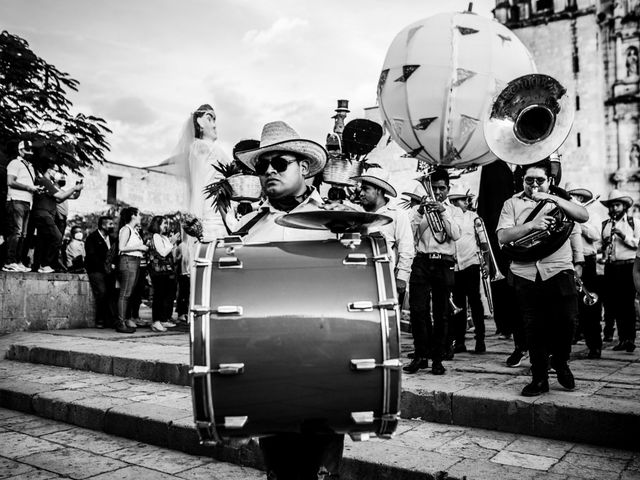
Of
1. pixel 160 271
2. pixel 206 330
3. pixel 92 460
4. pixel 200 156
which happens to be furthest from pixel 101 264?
pixel 206 330

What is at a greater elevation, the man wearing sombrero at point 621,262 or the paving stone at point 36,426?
the man wearing sombrero at point 621,262

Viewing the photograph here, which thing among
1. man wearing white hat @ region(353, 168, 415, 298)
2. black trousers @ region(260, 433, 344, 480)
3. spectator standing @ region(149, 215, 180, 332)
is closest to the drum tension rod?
black trousers @ region(260, 433, 344, 480)

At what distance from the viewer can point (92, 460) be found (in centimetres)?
446

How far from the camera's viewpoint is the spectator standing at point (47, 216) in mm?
9578

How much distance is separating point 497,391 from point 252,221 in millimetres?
2507

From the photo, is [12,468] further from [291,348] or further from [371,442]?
[291,348]

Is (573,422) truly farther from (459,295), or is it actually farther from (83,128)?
(83,128)

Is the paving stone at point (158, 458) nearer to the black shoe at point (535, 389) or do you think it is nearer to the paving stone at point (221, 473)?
the paving stone at point (221, 473)

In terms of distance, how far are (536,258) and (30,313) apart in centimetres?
807

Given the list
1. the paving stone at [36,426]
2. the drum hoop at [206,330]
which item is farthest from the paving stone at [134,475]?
the drum hoop at [206,330]

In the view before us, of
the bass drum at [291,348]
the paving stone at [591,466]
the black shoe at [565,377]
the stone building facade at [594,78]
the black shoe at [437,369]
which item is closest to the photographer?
the bass drum at [291,348]

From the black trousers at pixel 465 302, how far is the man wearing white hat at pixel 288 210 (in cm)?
404

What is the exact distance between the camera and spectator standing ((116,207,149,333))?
9.29 m

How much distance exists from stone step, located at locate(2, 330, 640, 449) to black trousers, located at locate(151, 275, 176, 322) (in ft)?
7.04
